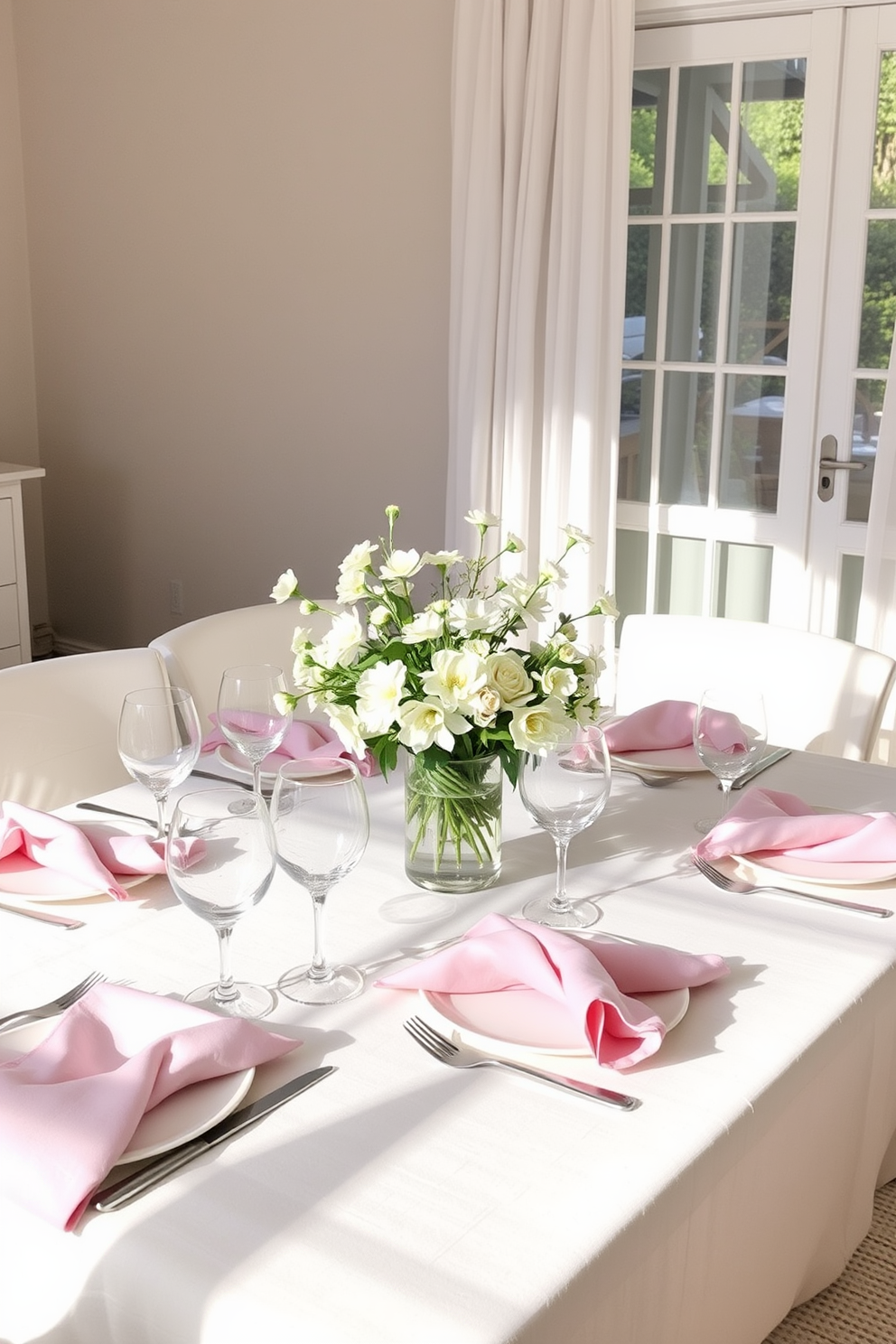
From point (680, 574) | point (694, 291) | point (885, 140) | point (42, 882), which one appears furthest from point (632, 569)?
point (42, 882)

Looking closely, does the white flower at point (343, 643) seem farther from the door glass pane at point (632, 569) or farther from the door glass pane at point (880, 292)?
the door glass pane at point (632, 569)

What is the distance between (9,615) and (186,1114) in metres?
3.47

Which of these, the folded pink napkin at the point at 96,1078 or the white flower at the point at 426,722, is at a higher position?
the white flower at the point at 426,722

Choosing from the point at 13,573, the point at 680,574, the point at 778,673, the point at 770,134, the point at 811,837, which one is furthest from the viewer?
the point at 13,573

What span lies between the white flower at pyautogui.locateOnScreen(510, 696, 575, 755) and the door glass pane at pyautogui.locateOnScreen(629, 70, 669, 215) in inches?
100

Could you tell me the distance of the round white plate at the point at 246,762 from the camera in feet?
6.06

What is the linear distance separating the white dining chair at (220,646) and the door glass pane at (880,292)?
5.57 feet

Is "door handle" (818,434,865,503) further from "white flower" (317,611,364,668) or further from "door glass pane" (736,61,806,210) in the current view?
"white flower" (317,611,364,668)

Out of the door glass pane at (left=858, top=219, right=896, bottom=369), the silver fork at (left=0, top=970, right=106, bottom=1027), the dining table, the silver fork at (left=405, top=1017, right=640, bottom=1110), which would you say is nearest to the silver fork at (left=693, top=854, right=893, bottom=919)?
the dining table

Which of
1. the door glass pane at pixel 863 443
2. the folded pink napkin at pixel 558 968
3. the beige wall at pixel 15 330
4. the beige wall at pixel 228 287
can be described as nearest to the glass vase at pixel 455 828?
the folded pink napkin at pixel 558 968

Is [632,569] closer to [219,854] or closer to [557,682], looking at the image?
[557,682]

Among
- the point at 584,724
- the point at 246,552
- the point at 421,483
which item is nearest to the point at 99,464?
the point at 246,552

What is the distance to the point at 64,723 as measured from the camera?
2107mm

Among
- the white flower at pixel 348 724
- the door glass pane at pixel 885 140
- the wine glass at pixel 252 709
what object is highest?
the door glass pane at pixel 885 140
